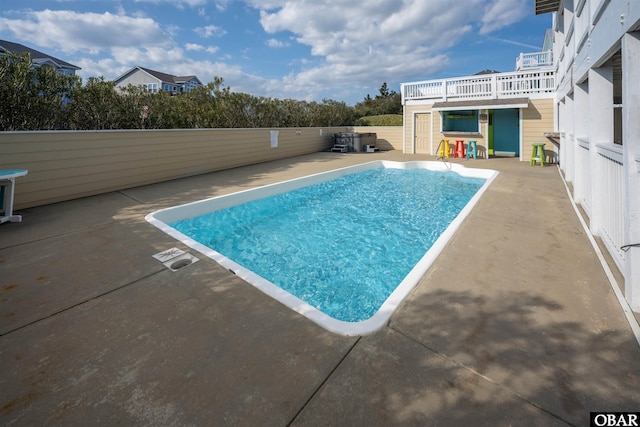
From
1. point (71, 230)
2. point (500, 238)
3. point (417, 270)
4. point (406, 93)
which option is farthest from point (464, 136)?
point (71, 230)

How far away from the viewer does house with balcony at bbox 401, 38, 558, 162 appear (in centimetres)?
1102

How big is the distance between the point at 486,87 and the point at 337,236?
1131cm

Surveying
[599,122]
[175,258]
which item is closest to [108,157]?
[175,258]

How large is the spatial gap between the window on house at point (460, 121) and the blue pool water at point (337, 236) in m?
5.82

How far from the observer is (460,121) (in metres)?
13.6

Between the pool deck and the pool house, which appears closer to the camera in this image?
the pool deck

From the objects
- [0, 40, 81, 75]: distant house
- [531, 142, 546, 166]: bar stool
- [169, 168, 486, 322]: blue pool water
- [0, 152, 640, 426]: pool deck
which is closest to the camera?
[0, 152, 640, 426]: pool deck

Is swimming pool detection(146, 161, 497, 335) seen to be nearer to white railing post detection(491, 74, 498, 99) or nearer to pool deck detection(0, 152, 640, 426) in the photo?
pool deck detection(0, 152, 640, 426)

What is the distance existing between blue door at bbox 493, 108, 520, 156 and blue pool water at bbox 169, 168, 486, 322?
6369 millimetres

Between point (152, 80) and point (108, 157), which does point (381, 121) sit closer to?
point (108, 157)

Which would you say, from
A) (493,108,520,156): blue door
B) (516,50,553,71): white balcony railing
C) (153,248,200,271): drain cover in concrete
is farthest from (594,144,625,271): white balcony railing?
(516,50,553,71): white balcony railing

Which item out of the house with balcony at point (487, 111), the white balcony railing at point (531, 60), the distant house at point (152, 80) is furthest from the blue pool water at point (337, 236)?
the distant house at point (152, 80)

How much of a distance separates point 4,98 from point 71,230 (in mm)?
4033

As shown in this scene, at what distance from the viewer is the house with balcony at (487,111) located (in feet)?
36.1
